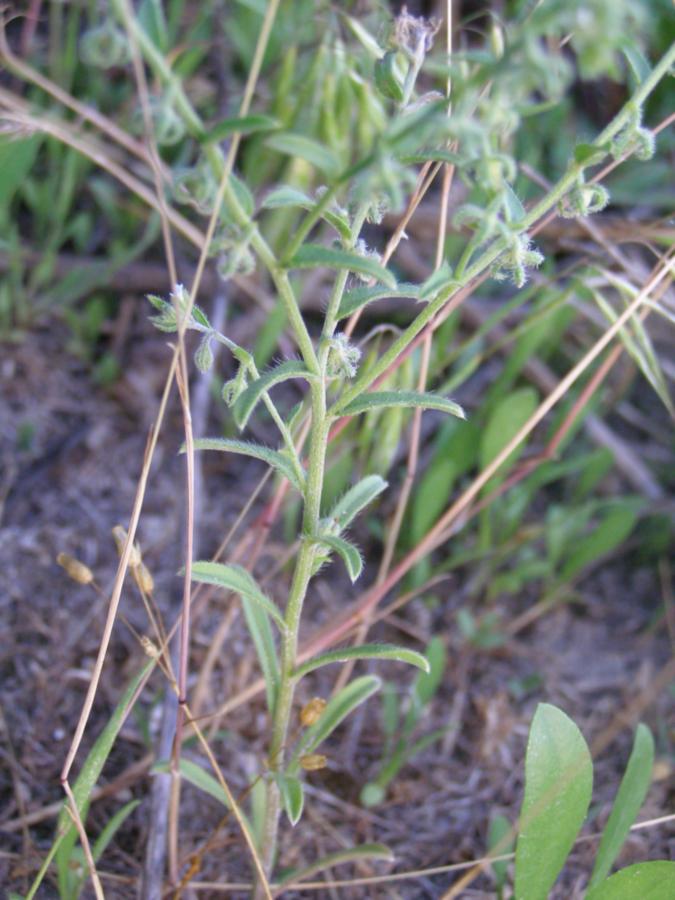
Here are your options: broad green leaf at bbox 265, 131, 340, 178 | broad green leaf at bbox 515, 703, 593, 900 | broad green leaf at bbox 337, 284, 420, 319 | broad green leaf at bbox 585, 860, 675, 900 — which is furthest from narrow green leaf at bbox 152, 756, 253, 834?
broad green leaf at bbox 265, 131, 340, 178

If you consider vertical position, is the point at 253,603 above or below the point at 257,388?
A: below

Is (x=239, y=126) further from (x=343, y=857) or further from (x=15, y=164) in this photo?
(x=15, y=164)

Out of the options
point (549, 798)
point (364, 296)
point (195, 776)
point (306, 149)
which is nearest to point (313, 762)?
point (195, 776)

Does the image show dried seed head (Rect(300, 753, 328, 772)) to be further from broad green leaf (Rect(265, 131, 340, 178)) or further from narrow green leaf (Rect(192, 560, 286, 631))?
broad green leaf (Rect(265, 131, 340, 178))

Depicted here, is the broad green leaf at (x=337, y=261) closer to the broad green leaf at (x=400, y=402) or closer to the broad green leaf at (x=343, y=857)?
the broad green leaf at (x=400, y=402)

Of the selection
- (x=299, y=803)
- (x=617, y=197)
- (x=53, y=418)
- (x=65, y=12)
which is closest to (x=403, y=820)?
(x=299, y=803)

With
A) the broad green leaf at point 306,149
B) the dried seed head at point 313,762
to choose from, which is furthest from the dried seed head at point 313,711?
the broad green leaf at point 306,149

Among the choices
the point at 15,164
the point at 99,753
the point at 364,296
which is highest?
the point at 364,296
